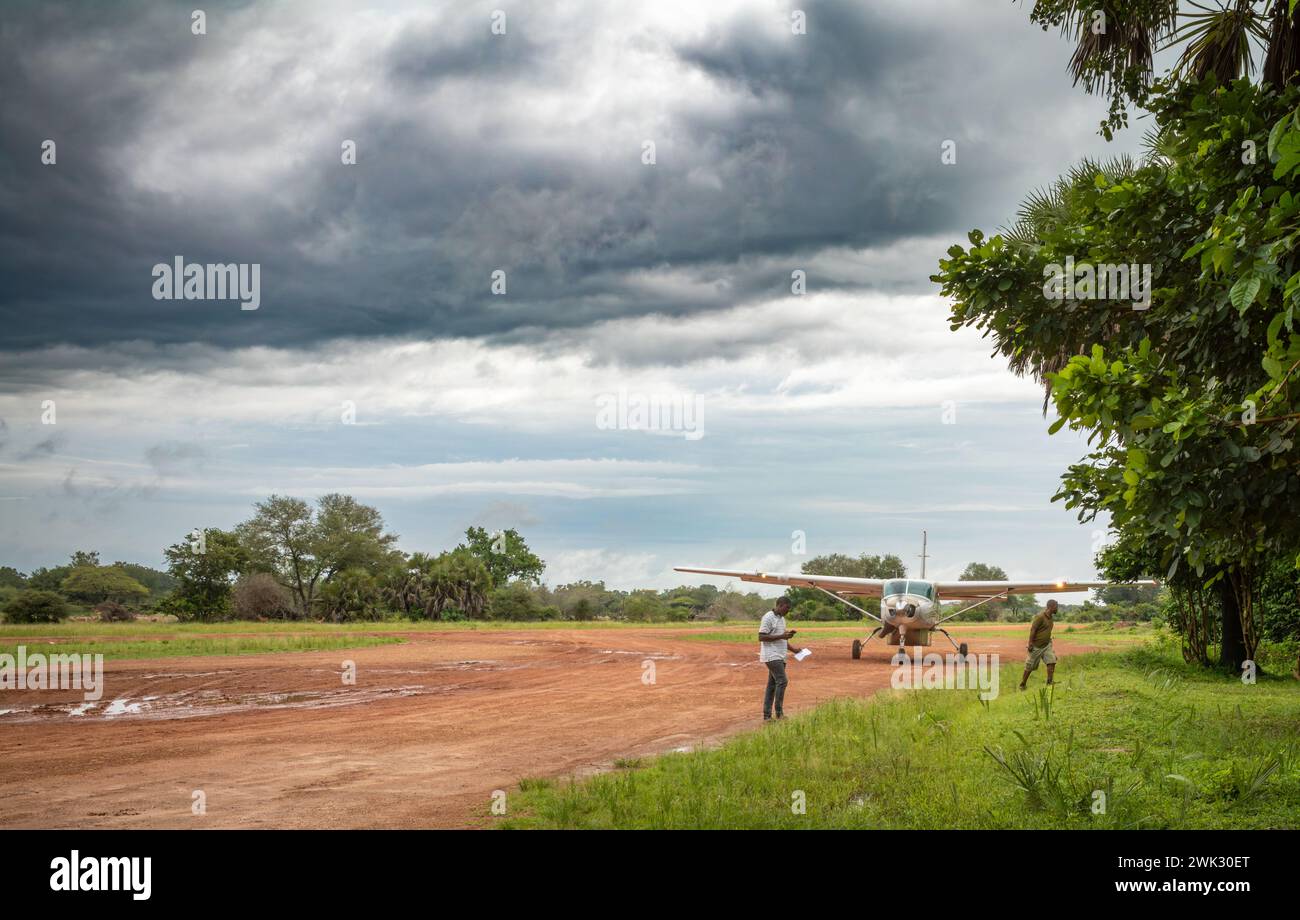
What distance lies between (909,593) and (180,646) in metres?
23.8

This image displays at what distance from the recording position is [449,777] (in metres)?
9.75

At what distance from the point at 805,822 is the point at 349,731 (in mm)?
8307

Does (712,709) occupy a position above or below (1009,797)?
below

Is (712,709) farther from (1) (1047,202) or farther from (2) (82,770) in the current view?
(1) (1047,202)

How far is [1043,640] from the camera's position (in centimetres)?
1636

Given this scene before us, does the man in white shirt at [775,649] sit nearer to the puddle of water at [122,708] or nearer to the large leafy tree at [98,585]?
the puddle of water at [122,708]

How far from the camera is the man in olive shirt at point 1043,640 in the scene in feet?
52.9

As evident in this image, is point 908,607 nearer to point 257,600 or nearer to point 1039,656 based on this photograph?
point 1039,656

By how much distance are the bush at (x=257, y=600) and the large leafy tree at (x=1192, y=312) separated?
5382 centimetres

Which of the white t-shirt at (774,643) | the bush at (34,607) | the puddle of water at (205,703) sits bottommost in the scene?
the bush at (34,607)

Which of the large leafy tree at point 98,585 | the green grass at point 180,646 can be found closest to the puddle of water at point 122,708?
the green grass at point 180,646

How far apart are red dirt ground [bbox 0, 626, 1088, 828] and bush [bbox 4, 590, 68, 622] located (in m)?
23.6
